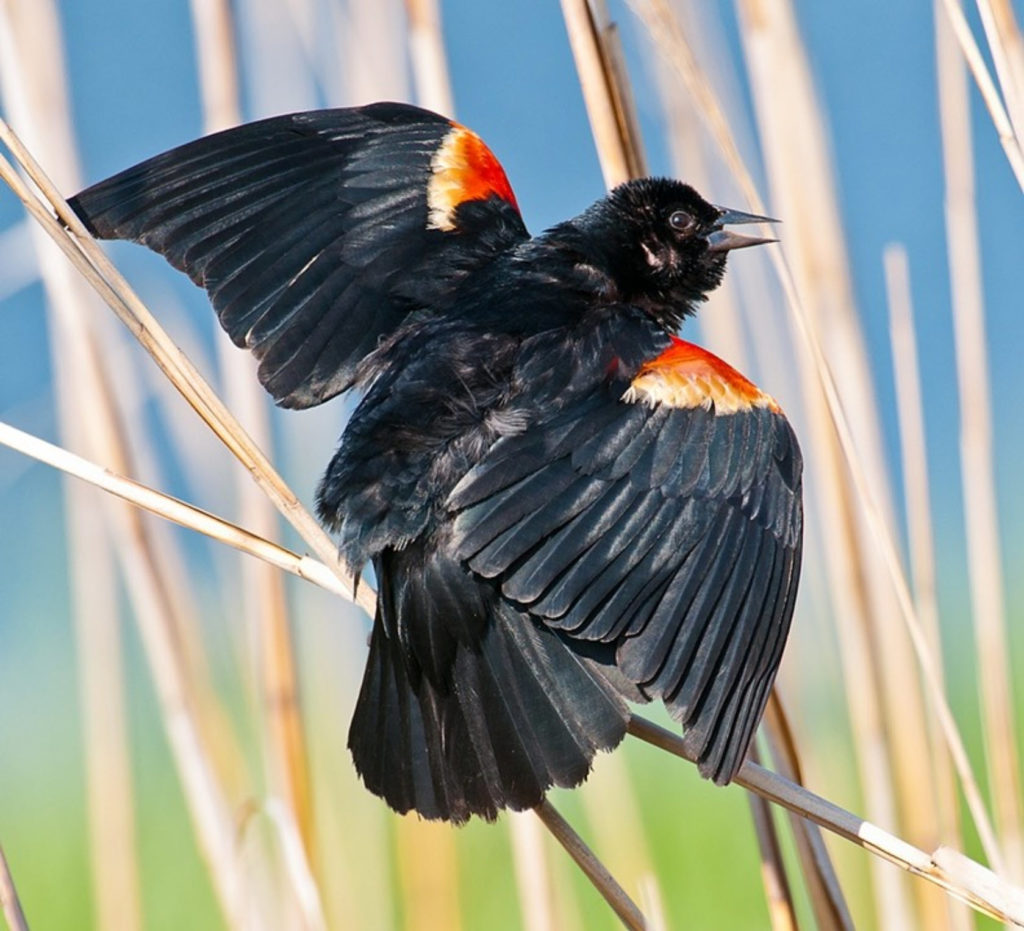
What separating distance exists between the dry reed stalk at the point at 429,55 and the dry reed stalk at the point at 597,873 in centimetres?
104

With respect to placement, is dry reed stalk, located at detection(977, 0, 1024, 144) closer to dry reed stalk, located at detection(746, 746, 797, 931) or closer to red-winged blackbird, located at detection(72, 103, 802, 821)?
red-winged blackbird, located at detection(72, 103, 802, 821)

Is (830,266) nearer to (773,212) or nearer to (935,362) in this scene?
(773,212)

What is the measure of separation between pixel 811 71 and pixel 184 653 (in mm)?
1267

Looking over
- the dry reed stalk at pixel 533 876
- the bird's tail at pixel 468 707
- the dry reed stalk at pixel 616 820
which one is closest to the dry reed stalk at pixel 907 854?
the bird's tail at pixel 468 707

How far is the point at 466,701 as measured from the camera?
1.42 m

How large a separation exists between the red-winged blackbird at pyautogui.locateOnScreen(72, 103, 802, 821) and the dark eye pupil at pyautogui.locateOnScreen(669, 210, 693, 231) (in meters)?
0.02

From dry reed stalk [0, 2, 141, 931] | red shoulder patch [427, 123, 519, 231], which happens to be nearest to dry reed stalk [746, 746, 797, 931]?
red shoulder patch [427, 123, 519, 231]

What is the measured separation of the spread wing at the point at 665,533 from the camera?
4.32 feet

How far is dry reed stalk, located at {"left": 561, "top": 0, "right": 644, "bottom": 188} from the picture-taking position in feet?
5.11

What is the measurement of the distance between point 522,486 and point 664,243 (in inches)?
26.7

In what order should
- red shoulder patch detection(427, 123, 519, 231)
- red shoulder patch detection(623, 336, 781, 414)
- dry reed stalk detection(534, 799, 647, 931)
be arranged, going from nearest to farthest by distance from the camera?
dry reed stalk detection(534, 799, 647, 931)
red shoulder patch detection(623, 336, 781, 414)
red shoulder patch detection(427, 123, 519, 231)

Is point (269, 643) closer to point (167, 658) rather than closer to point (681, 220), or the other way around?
point (167, 658)

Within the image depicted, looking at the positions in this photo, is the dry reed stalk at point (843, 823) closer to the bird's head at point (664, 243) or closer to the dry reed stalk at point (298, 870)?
the dry reed stalk at point (298, 870)

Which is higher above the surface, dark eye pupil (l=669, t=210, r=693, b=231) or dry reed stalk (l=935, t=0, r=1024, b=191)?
dry reed stalk (l=935, t=0, r=1024, b=191)
